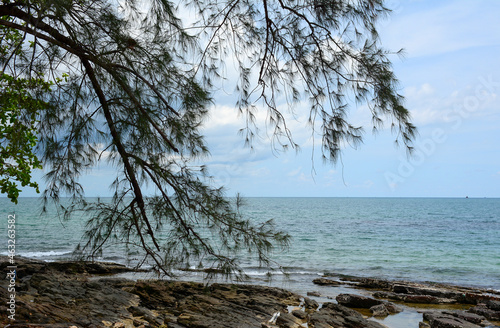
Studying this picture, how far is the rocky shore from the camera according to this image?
13.2 ft

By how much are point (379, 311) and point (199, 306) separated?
2898mm

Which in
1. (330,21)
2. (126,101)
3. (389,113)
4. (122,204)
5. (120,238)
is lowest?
(120,238)

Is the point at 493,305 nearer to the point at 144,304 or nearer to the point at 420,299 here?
the point at 420,299

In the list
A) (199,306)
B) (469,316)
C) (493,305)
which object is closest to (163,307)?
(199,306)

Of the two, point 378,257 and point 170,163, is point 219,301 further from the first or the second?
point 378,257

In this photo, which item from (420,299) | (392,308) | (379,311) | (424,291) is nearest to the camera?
(379,311)

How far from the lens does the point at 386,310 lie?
6.43m

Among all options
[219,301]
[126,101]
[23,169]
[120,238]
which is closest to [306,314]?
[219,301]

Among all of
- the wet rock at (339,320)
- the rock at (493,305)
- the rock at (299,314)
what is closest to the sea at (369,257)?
the wet rock at (339,320)

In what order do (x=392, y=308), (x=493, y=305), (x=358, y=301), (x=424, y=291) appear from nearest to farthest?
(x=392, y=308) < (x=358, y=301) < (x=493, y=305) < (x=424, y=291)

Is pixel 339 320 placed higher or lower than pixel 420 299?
higher

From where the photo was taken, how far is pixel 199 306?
501 centimetres

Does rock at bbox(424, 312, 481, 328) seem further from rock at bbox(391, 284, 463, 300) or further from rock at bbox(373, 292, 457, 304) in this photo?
rock at bbox(391, 284, 463, 300)

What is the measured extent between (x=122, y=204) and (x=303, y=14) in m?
2.93
